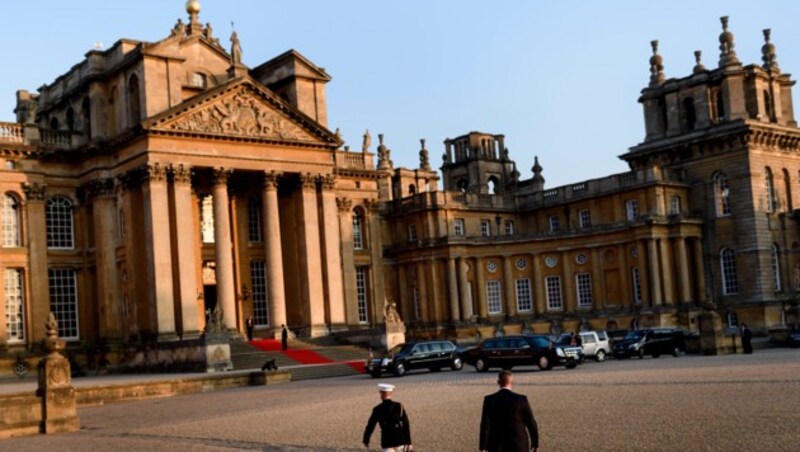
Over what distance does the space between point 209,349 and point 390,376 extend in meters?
8.08

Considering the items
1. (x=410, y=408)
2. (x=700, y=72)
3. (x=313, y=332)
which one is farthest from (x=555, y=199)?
(x=410, y=408)

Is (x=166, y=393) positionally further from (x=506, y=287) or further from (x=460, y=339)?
(x=506, y=287)

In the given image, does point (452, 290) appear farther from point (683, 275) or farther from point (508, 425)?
point (508, 425)

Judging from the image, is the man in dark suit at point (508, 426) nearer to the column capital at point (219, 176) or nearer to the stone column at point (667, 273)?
the column capital at point (219, 176)

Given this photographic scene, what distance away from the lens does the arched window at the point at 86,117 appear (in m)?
50.5

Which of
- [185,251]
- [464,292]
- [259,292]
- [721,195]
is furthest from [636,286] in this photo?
[185,251]

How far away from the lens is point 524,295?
224 ft

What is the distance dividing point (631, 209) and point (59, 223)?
113 feet

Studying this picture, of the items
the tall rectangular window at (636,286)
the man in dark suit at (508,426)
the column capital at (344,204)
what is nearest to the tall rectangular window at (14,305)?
the column capital at (344,204)

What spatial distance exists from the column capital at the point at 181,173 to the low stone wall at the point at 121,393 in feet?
41.9

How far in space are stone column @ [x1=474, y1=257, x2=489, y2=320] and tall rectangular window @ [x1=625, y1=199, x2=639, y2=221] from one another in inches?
392

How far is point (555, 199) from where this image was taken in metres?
69.2

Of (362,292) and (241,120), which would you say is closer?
(241,120)

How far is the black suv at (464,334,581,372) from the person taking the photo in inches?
1426
